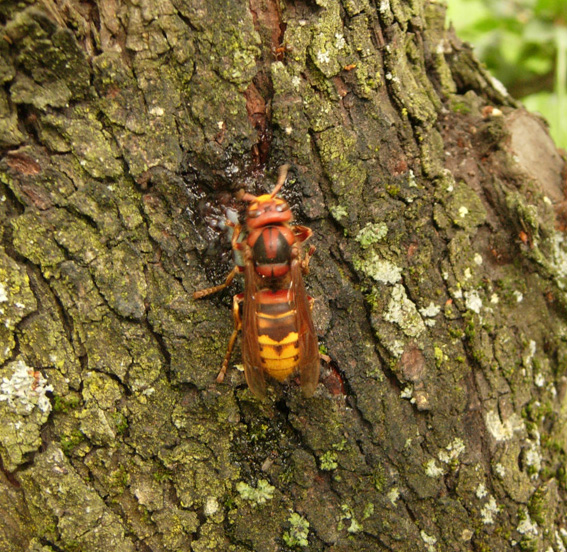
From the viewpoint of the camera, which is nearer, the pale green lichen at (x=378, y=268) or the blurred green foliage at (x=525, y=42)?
the pale green lichen at (x=378, y=268)

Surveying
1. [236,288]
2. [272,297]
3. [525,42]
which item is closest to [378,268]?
[272,297]

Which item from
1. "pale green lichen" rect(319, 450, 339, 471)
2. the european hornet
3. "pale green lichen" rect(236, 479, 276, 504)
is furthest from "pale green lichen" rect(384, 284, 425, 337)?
"pale green lichen" rect(236, 479, 276, 504)

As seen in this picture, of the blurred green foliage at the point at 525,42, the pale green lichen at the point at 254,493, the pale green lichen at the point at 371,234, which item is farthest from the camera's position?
the blurred green foliage at the point at 525,42

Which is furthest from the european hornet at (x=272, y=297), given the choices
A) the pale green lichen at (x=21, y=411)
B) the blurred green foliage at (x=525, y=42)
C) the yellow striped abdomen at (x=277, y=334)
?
the blurred green foliage at (x=525, y=42)

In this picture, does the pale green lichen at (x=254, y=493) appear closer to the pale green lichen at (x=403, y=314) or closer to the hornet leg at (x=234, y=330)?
the hornet leg at (x=234, y=330)

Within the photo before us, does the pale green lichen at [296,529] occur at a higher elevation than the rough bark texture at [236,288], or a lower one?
lower

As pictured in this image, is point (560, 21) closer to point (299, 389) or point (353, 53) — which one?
point (353, 53)

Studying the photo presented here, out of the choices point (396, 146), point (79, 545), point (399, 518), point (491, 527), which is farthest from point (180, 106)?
point (491, 527)

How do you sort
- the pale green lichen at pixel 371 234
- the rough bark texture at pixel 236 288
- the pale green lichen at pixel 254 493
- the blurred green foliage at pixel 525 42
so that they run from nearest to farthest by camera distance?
the rough bark texture at pixel 236 288 < the pale green lichen at pixel 254 493 < the pale green lichen at pixel 371 234 < the blurred green foliage at pixel 525 42
